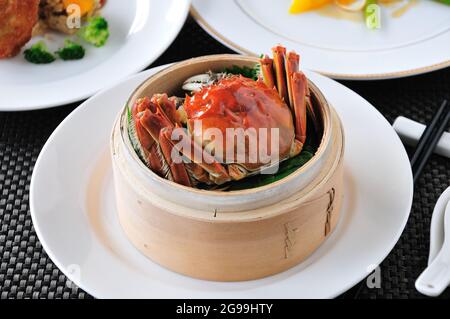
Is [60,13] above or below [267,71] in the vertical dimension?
below

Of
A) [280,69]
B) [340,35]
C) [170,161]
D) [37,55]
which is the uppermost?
[280,69]

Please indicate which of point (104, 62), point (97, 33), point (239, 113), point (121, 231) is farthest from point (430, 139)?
point (97, 33)

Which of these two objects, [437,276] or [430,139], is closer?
[437,276]

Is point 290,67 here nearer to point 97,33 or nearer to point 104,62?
point 104,62

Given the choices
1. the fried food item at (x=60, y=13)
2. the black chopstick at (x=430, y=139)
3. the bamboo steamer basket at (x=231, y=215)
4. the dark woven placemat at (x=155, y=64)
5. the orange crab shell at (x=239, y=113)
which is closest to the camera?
the bamboo steamer basket at (x=231, y=215)

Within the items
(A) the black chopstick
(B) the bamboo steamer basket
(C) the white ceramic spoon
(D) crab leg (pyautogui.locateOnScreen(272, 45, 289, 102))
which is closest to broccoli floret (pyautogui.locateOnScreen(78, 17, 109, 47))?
(B) the bamboo steamer basket

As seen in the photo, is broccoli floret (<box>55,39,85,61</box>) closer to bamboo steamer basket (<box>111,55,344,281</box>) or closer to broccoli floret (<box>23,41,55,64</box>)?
broccoli floret (<box>23,41,55,64</box>)

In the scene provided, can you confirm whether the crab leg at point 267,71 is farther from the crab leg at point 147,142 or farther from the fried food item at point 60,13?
the fried food item at point 60,13

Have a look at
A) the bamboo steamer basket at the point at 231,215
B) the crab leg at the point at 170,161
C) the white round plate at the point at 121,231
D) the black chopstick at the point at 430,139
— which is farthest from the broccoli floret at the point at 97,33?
the black chopstick at the point at 430,139
